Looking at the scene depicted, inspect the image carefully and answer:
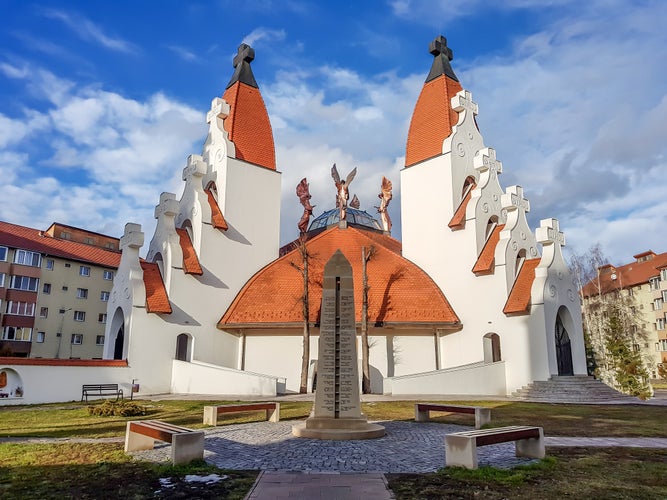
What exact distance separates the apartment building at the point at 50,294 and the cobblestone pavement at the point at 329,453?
3462 cm

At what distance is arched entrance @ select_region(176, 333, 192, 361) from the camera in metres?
22.5

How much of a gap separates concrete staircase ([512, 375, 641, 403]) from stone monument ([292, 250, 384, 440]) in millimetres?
11512

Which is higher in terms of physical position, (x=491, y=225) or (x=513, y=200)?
(x=513, y=200)

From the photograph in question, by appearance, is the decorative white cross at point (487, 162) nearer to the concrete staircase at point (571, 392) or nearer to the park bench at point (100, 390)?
the concrete staircase at point (571, 392)

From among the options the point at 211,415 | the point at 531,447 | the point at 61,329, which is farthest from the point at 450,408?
the point at 61,329

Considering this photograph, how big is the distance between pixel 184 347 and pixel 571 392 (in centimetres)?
1583

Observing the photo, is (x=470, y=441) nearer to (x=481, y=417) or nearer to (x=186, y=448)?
(x=186, y=448)

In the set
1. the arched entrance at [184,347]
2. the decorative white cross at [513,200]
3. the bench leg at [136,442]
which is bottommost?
the bench leg at [136,442]

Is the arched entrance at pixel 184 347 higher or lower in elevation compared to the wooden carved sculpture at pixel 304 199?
lower

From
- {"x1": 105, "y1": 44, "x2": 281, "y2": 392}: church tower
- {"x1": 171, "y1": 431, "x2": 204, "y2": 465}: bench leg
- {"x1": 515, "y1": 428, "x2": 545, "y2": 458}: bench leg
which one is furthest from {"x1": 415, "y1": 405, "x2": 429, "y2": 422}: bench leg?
{"x1": 105, "y1": 44, "x2": 281, "y2": 392}: church tower

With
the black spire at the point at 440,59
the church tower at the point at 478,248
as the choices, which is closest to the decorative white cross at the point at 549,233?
the church tower at the point at 478,248

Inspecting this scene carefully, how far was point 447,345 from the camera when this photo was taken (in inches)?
918

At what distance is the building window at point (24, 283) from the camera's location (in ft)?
129

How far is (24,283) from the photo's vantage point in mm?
40000
